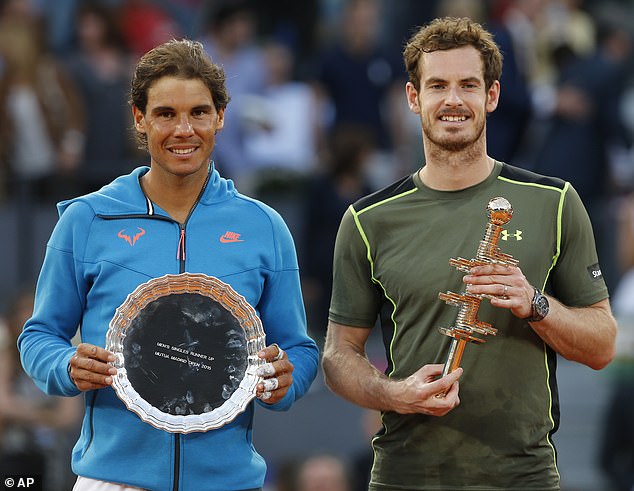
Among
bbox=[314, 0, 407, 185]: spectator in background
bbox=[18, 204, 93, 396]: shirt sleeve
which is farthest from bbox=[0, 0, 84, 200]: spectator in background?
bbox=[18, 204, 93, 396]: shirt sleeve

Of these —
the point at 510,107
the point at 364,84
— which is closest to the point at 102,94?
the point at 364,84

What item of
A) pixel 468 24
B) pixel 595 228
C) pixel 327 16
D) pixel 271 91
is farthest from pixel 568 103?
pixel 468 24

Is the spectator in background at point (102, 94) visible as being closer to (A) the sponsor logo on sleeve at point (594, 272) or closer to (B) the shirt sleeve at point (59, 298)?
(B) the shirt sleeve at point (59, 298)

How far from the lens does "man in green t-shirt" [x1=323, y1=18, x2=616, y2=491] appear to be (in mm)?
4711

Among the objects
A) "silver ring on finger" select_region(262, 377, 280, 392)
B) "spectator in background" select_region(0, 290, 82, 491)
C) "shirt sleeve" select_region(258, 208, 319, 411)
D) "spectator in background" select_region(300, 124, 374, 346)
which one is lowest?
"spectator in background" select_region(0, 290, 82, 491)

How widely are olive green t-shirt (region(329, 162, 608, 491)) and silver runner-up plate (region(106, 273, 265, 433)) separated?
0.55 metres

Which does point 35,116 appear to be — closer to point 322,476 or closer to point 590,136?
point 322,476

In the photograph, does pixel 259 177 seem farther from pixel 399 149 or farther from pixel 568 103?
pixel 568 103

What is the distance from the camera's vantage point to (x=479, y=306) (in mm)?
4695

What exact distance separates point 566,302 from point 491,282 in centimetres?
44

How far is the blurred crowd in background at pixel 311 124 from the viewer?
33.1ft

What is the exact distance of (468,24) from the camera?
15.9 ft

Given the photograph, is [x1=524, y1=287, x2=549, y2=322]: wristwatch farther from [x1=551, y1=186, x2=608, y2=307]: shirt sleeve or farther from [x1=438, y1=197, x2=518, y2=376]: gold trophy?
[x1=551, y1=186, x2=608, y2=307]: shirt sleeve

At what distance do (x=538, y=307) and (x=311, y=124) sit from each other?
6545 mm
